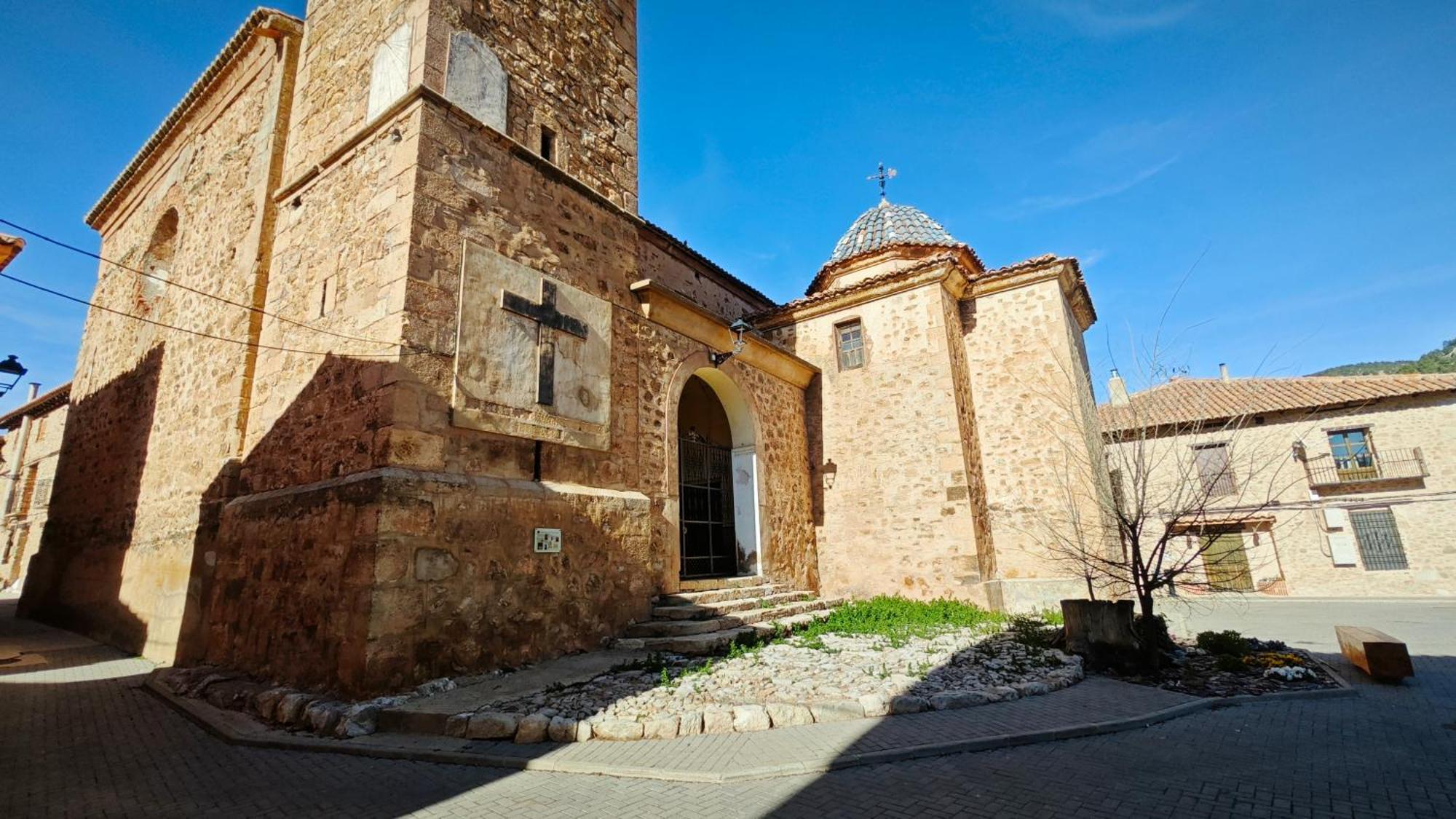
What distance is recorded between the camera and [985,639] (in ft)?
24.6

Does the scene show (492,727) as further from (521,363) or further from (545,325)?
(545,325)

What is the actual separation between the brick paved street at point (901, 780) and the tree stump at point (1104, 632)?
1203 millimetres

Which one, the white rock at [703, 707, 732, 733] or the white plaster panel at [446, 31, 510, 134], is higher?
the white plaster panel at [446, 31, 510, 134]

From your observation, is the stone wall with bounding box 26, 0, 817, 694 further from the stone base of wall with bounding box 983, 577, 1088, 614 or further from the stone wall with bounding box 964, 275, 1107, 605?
the stone wall with bounding box 964, 275, 1107, 605

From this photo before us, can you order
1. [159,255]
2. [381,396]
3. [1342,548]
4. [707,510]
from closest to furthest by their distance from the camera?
[381,396] < [707,510] < [159,255] < [1342,548]

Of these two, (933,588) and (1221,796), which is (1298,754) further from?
(933,588)

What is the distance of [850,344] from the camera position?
39.9ft

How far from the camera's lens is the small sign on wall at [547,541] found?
6320 millimetres

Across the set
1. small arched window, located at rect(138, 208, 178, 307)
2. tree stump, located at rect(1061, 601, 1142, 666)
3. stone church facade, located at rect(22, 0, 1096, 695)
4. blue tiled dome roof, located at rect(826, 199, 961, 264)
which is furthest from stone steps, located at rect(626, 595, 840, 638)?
small arched window, located at rect(138, 208, 178, 307)

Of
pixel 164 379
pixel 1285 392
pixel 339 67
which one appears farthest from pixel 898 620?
pixel 1285 392

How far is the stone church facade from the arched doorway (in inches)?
2.4

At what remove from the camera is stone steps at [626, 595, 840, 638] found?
23.1 ft

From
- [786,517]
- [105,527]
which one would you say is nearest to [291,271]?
[105,527]

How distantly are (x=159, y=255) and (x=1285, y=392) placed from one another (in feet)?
95.8
